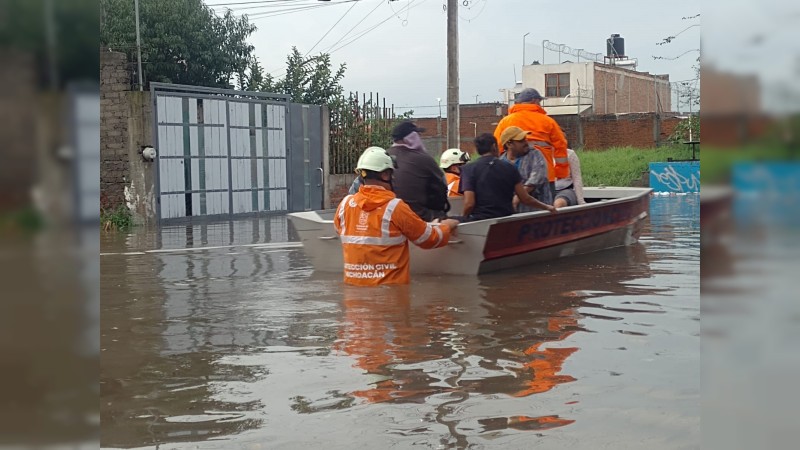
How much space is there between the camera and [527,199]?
9.83m

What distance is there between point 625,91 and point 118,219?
46.0 meters

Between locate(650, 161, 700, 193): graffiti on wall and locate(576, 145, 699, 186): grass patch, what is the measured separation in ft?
5.39

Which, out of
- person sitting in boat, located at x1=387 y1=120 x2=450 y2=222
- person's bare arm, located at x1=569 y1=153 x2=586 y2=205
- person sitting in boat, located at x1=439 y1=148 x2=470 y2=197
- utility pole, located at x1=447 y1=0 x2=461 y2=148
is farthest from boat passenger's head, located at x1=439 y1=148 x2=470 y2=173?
utility pole, located at x1=447 y1=0 x2=461 y2=148

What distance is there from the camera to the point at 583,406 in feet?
14.2

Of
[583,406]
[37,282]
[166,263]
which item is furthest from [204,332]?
[37,282]

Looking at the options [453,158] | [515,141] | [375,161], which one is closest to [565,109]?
[453,158]

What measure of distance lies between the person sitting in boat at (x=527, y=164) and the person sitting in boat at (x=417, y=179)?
1.28 meters

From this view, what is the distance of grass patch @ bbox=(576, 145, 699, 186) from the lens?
30.4 meters

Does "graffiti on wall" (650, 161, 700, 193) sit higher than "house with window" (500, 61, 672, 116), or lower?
lower

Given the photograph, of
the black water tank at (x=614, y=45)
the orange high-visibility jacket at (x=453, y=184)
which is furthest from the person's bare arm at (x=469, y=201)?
the black water tank at (x=614, y=45)

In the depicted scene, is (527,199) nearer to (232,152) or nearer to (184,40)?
(232,152)

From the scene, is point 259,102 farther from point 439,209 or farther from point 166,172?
point 439,209

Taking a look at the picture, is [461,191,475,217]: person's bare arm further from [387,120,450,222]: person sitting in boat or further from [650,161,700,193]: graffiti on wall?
[650,161,700,193]: graffiti on wall

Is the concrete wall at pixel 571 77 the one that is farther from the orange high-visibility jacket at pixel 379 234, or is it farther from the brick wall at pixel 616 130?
the orange high-visibility jacket at pixel 379 234
